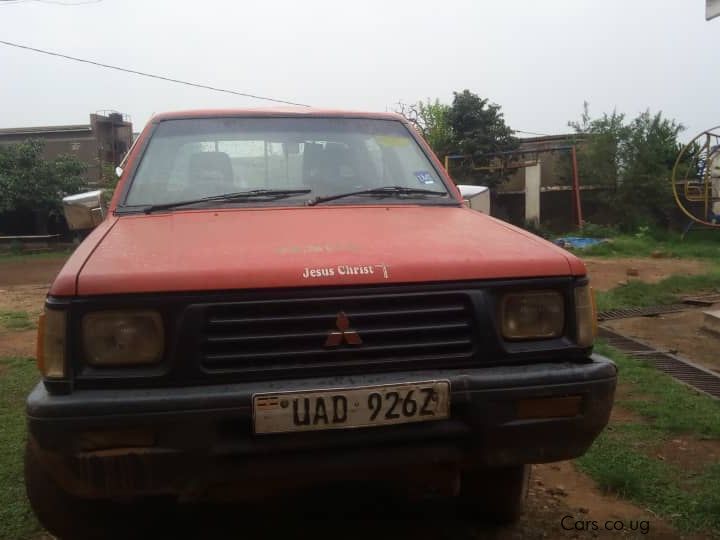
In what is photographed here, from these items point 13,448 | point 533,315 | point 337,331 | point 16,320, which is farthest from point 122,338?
point 16,320

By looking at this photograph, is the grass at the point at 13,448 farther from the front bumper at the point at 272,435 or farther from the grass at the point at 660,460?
the grass at the point at 660,460

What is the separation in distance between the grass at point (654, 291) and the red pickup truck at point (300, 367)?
5.98 metres

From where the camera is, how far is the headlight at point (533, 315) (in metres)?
2.32

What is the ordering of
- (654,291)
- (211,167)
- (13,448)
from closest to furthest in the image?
(211,167), (13,448), (654,291)

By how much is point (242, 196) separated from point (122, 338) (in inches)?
45.8

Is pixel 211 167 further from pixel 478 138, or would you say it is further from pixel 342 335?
pixel 478 138

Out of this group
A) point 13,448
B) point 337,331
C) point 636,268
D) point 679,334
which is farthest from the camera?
point 636,268

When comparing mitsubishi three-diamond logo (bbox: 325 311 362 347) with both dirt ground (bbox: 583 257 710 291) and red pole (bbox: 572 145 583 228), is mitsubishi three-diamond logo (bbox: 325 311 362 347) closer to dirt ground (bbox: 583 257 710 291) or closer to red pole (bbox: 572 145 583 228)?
dirt ground (bbox: 583 257 710 291)

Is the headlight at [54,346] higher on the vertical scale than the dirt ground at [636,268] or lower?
higher

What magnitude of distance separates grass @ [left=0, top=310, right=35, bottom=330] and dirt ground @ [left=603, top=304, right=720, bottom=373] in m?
6.35

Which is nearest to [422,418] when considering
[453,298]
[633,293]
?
[453,298]

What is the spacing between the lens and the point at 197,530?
288cm

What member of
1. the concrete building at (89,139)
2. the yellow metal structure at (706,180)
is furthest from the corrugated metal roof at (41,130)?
the yellow metal structure at (706,180)

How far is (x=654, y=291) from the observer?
29.2 feet
